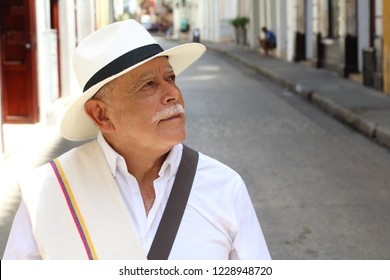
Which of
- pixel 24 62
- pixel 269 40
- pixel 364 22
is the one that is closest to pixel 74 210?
pixel 24 62

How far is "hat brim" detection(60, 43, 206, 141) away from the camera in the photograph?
2.29m

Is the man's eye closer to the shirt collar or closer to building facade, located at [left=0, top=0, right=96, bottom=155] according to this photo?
the shirt collar

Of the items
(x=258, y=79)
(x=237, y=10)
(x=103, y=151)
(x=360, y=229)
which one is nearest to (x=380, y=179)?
(x=360, y=229)

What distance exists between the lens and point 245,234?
2244 mm

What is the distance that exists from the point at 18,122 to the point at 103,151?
10.7m

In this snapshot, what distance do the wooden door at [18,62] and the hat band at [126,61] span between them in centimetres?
1071

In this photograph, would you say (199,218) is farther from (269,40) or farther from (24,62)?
(269,40)

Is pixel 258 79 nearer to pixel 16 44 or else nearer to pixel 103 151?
pixel 16 44

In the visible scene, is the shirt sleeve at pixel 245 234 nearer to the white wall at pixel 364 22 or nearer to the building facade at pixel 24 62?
the building facade at pixel 24 62

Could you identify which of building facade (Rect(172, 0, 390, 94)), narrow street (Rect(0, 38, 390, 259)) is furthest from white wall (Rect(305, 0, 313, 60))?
narrow street (Rect(0, 38, 390, 259))

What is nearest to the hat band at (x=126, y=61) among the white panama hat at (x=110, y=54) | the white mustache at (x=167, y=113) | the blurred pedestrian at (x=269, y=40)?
the white panama hat at (x=110, y=54)

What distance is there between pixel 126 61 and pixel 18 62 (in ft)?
35.9

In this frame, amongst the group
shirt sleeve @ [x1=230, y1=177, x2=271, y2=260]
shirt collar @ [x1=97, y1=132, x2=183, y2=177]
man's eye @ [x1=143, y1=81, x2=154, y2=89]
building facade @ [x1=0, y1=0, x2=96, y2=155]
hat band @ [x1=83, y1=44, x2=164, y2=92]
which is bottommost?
building facade @ [x1=0, y1=0, x2=96, y2=155]

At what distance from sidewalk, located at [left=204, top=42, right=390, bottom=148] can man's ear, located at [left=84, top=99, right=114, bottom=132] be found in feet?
30.6
